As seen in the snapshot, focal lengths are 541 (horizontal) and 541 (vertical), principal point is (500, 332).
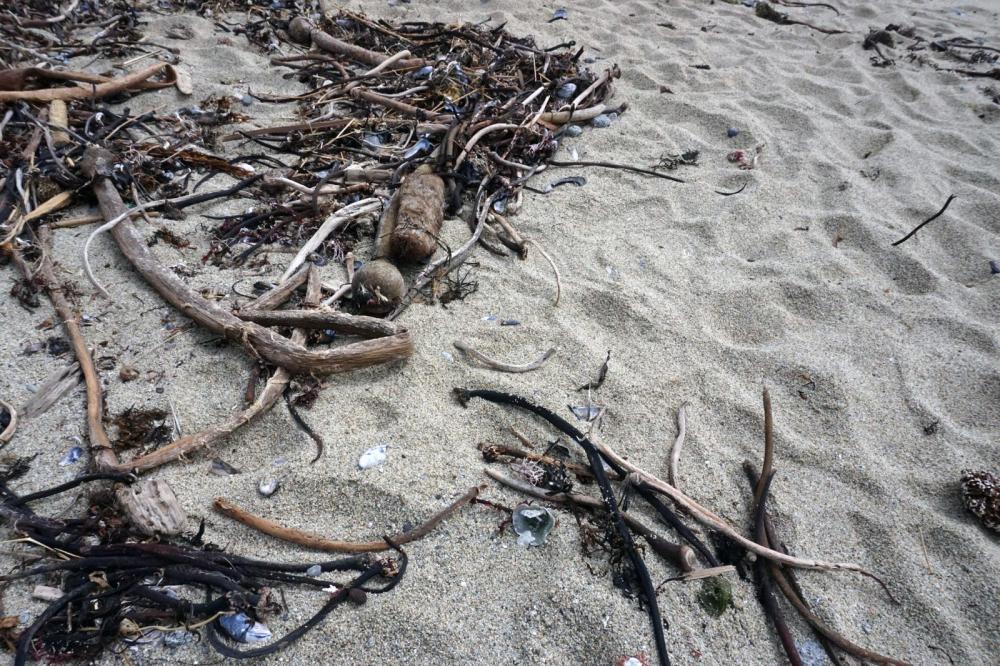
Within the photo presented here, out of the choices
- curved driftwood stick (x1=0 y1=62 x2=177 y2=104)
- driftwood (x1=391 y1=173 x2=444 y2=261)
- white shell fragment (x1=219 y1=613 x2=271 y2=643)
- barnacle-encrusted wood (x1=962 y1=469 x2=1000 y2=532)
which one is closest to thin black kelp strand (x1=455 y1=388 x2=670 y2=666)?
driftwood (x1=391 y1=173 x2=444 y2=261)

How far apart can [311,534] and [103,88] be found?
8.60 ft

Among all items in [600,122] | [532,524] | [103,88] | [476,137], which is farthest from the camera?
[600,122]

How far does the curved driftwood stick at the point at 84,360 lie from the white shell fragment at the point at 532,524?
1033 millimetres

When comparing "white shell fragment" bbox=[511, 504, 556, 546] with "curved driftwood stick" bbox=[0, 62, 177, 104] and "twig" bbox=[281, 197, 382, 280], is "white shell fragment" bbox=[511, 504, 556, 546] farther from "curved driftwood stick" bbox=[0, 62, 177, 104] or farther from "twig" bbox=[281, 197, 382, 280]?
"curved driftwood stick" bbox=[0, 62, 177, 104]

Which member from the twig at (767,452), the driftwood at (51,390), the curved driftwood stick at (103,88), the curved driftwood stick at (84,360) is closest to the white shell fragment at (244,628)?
the curved driftwood stick at (84,360)

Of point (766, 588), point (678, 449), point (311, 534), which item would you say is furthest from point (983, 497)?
point (311, 534)

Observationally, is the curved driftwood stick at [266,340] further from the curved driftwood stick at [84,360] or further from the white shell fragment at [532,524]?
the white shell fragment at [532,524]

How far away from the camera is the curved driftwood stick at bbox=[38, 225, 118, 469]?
4.55ft

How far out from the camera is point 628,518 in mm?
1403

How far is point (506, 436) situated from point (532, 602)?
1.52 ft

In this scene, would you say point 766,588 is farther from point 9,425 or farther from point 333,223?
point 9,425

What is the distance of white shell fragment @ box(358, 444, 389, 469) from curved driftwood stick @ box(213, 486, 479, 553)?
8.1 inches

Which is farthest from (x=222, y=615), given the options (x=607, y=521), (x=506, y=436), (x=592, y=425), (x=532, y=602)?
(x=592, y=425)

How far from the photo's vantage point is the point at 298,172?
2416 millimetres
